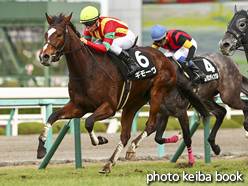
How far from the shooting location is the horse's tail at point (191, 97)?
5.64m

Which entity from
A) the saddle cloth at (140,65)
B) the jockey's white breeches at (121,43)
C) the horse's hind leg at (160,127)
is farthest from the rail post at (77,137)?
the horse's hind leg at (160,127)

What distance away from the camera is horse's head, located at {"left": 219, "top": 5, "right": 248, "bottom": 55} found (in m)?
4.86

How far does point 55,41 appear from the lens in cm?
420

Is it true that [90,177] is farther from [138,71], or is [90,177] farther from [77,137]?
[138,71]

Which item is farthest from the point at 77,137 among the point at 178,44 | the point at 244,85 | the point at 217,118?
the point at 244,85

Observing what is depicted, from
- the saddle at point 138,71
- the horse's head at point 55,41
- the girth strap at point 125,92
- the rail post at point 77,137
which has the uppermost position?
the horse's head at point 55,41

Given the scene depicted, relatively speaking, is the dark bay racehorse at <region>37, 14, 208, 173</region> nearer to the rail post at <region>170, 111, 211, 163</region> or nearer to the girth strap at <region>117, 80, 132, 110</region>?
the girth strap at <region>117, 80, 132, 110</region>

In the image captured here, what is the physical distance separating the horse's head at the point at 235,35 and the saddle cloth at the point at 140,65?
0.80 m

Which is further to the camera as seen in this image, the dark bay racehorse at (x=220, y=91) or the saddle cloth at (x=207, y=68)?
the saddle cloth at (x=207, y=68)

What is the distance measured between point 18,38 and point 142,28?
5906mm

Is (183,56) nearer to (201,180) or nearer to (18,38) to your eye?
(201,180)

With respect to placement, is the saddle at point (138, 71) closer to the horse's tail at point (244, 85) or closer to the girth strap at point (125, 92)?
the girth strap at point (125, 92)

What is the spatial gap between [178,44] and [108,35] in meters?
1.48

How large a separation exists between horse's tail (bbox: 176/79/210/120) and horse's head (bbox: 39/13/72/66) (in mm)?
1832
